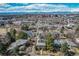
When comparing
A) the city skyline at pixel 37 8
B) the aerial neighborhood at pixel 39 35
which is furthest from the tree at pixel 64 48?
the city skyline at pixel 37 8

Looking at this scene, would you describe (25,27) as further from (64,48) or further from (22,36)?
(64,48)

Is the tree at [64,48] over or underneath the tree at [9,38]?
underneath

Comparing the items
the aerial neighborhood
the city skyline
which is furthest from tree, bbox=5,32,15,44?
the city skyline

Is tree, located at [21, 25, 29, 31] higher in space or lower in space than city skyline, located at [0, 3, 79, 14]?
lower

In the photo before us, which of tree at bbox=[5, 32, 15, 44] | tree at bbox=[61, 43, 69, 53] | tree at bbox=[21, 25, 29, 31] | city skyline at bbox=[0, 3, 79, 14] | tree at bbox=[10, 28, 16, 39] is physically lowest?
tree at bbox=[61, 43, 69, 53]

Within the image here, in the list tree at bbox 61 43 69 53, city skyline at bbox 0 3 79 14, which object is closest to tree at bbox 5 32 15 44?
city skyline at bbox 0 3 79 14

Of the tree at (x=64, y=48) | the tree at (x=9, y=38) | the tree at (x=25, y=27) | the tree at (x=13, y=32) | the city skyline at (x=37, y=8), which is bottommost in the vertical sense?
the tree at (x=64, y=48)

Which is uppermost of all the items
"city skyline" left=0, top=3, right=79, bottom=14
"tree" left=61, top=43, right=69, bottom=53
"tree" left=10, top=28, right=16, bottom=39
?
"city skyline" left=0, top=3, right=79, bottom=14

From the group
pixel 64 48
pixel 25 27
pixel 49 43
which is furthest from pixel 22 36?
pixel 64 48

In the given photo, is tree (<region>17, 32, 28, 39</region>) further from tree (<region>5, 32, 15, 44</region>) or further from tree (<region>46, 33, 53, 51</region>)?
tree (<region>46, 33, 53, 51</region>)

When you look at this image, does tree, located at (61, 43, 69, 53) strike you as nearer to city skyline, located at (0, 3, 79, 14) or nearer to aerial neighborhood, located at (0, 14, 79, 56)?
aerial neighborhood, located at (0, 14, 79, 56)

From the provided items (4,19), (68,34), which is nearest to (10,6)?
(4,19)

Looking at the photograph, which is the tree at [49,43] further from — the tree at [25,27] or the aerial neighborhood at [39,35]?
the tree at [25,27]
